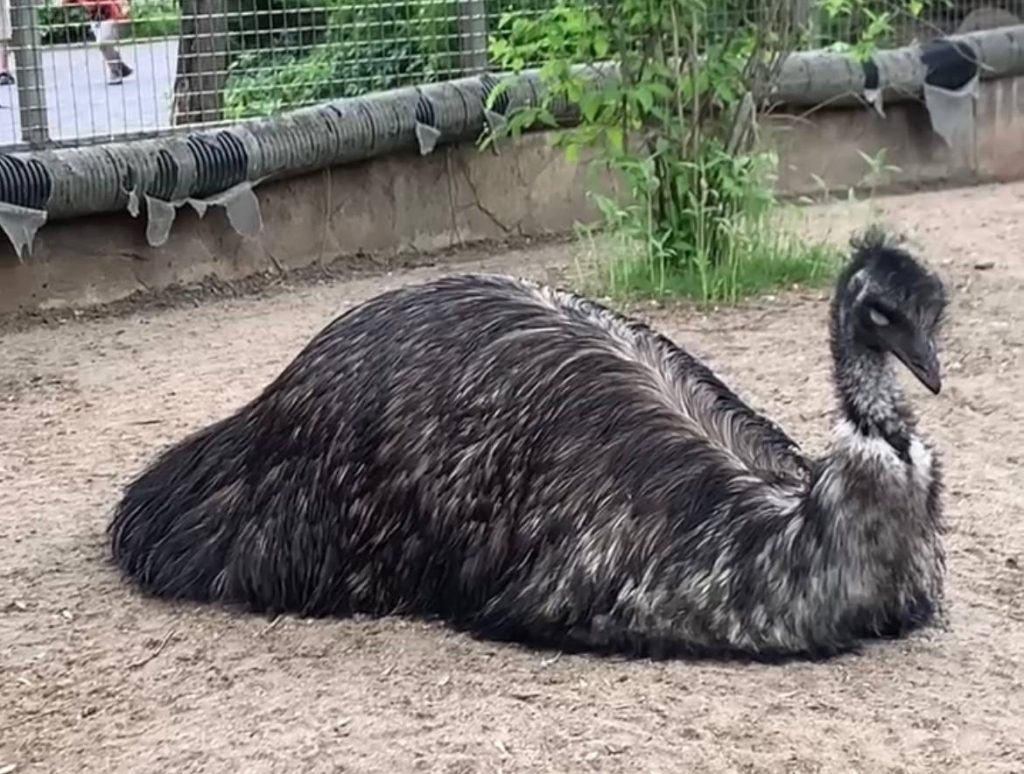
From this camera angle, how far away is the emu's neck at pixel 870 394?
343 centimetres

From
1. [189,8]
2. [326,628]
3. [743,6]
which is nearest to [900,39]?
[743,6]

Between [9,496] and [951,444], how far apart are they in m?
2.35

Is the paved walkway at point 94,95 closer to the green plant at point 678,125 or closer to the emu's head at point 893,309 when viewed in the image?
the green plant at point 678,125

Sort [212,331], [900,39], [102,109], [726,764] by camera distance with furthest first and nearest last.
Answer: [900,39] → [102,109] → [212,331] → [726,764]

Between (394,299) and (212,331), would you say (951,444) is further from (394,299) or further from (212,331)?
(212,331)

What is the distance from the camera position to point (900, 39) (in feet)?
33.1

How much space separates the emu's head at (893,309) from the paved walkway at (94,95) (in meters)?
4.55

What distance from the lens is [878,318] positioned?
11.4 ft

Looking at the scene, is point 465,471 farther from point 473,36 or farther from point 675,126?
point 473,36

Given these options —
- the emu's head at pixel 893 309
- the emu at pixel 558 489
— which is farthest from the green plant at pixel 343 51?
the emu's head at pixel 893 309

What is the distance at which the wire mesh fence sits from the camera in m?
7.39

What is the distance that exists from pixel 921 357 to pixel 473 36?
5.44 m

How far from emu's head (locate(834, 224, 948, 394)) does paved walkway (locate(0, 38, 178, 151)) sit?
4.55m

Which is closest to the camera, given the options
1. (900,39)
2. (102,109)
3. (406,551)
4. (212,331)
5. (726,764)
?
(726,764)
